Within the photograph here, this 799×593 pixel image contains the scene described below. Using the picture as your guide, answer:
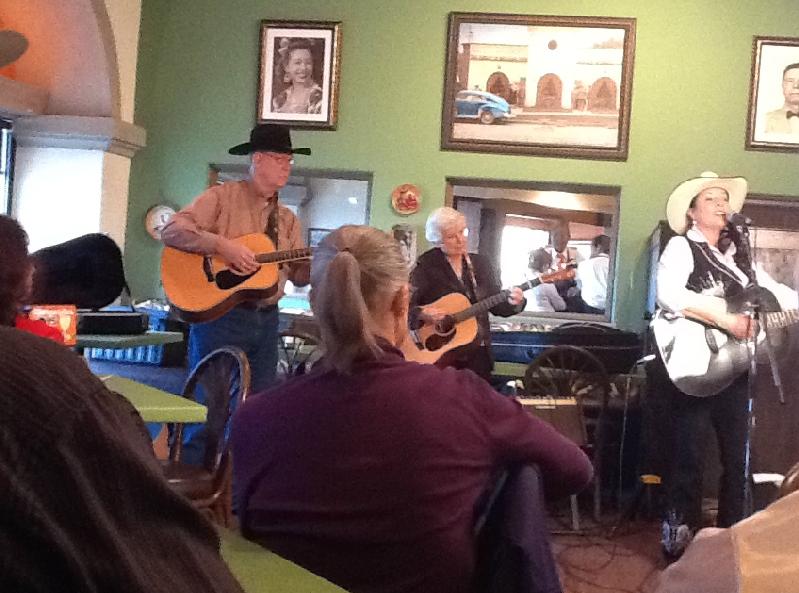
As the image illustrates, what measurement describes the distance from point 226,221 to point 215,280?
0.24 meters

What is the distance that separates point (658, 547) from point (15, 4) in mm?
4189

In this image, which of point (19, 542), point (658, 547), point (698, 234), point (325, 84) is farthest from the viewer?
point (325, 84)

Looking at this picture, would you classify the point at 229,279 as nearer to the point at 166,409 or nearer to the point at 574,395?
the point at 166,409

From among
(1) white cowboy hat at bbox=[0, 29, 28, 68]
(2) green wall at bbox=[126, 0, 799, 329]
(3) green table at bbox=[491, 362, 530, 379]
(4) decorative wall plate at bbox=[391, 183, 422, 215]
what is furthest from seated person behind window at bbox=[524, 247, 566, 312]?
(1) white cowboy hat at bbox=[0, 29, 28, 68]

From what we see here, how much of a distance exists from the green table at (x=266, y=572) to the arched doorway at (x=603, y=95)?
12.6 ft

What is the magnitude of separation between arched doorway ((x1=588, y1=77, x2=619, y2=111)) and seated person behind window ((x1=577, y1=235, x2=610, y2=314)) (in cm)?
70

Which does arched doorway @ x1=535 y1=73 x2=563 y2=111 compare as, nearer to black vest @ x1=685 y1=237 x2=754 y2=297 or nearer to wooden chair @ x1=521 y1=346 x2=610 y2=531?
wooden chair @ x1=521 y1=346 x2=610 y2=531

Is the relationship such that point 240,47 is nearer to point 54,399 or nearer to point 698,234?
point 698,234

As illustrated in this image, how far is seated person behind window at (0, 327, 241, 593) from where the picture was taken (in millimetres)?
478

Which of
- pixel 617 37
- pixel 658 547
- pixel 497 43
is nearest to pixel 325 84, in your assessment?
pixel 497 43

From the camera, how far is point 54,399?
0.50m

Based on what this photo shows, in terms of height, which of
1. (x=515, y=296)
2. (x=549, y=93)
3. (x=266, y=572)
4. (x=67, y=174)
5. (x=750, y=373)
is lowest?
(x=266, y=572)

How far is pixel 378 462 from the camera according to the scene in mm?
1377

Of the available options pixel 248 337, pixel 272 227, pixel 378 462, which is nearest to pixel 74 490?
pixel 378 462
